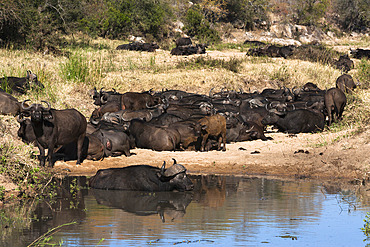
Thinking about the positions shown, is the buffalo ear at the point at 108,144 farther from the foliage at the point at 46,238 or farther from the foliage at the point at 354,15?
the foliage at the point at 354,15

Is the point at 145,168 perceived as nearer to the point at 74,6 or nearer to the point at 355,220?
the point at 355,220

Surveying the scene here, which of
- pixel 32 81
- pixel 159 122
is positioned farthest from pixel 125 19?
pixel 159 122

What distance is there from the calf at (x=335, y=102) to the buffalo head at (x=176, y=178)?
8576 millimetres

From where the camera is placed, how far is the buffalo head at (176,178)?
30.0 feet

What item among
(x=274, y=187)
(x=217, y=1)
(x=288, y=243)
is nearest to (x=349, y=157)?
(x=274, y=187)

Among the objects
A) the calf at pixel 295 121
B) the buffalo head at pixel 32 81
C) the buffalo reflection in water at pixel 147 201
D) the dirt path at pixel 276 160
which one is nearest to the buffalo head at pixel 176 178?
the buffalo reflection in water at pixel 147 201

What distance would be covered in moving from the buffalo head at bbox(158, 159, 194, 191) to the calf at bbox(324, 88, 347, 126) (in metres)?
8.58

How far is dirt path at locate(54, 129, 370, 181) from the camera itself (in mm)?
11117

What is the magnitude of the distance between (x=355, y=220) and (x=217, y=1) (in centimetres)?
5118

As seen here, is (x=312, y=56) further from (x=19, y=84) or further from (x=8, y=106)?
(x=8, y=106)

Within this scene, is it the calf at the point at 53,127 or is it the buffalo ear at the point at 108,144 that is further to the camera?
the buffalo ear at the point at 108,144

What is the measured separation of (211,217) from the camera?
7449 millimetres

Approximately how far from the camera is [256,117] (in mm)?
16516

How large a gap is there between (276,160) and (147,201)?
4.41m
